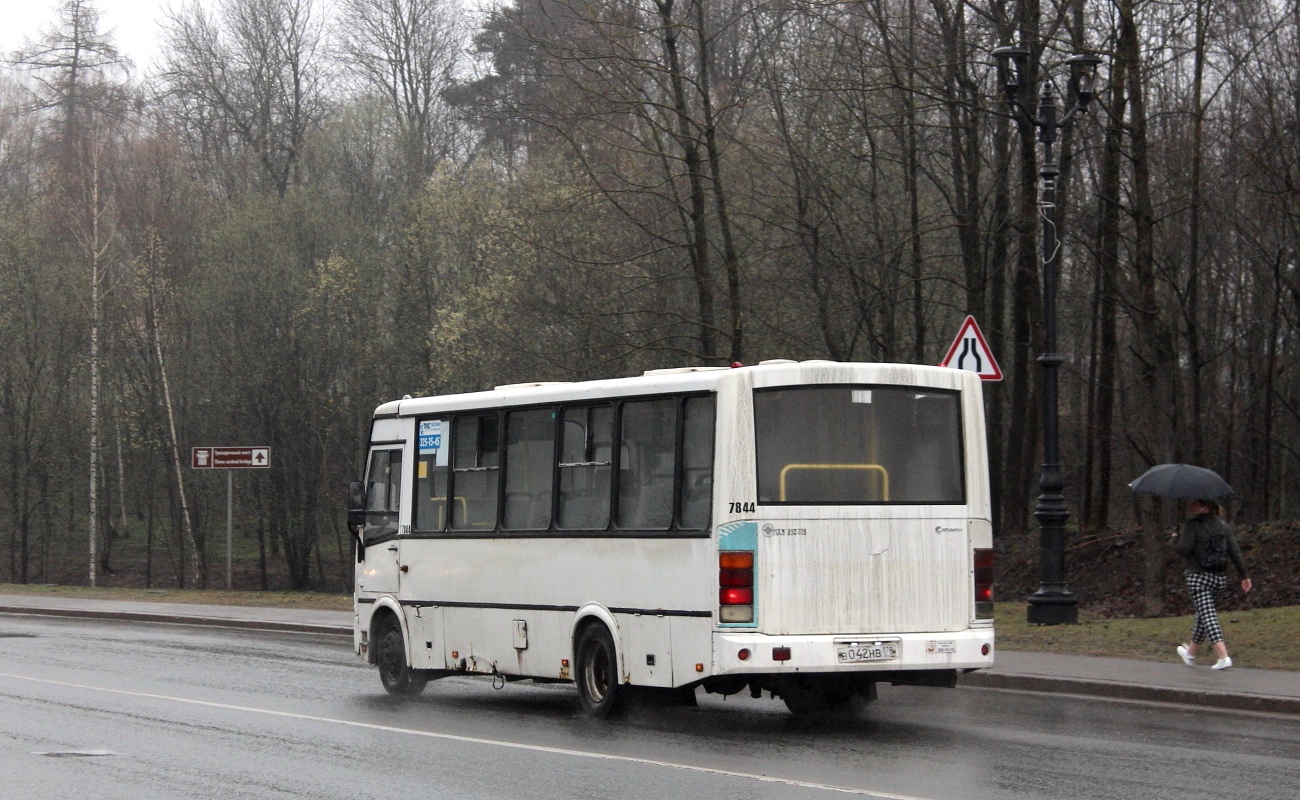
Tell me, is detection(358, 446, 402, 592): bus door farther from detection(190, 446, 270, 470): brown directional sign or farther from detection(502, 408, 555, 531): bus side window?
detection(190, 446, 270, 470): brown directional sign

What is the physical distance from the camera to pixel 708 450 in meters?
12.0

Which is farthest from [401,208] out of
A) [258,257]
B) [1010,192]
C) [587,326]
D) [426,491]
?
[426,491]

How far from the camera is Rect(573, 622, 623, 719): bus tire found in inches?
508

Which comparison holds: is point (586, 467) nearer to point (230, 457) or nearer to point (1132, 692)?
point (1132, 692)

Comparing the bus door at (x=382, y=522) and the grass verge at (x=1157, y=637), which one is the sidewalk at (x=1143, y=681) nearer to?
the grass verge at (x=1157, y=637)

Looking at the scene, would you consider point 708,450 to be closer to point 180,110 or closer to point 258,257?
point 258,257

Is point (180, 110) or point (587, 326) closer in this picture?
point (587, 326)

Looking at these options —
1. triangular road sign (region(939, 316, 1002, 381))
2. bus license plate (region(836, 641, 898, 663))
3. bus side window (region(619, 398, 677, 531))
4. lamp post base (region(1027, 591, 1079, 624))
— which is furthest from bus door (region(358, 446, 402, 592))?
lamp post base (region(1027, 591, 1079, 624))

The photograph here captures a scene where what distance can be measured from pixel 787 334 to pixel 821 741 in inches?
715

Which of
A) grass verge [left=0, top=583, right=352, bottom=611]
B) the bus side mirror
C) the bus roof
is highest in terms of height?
the bus roof

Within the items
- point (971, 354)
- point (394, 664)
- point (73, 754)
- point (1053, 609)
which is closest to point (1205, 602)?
point (971, 354)

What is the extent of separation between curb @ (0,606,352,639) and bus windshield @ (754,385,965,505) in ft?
43.5

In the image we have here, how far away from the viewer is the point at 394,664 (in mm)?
15648

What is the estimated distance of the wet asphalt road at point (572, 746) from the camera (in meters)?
9.48
